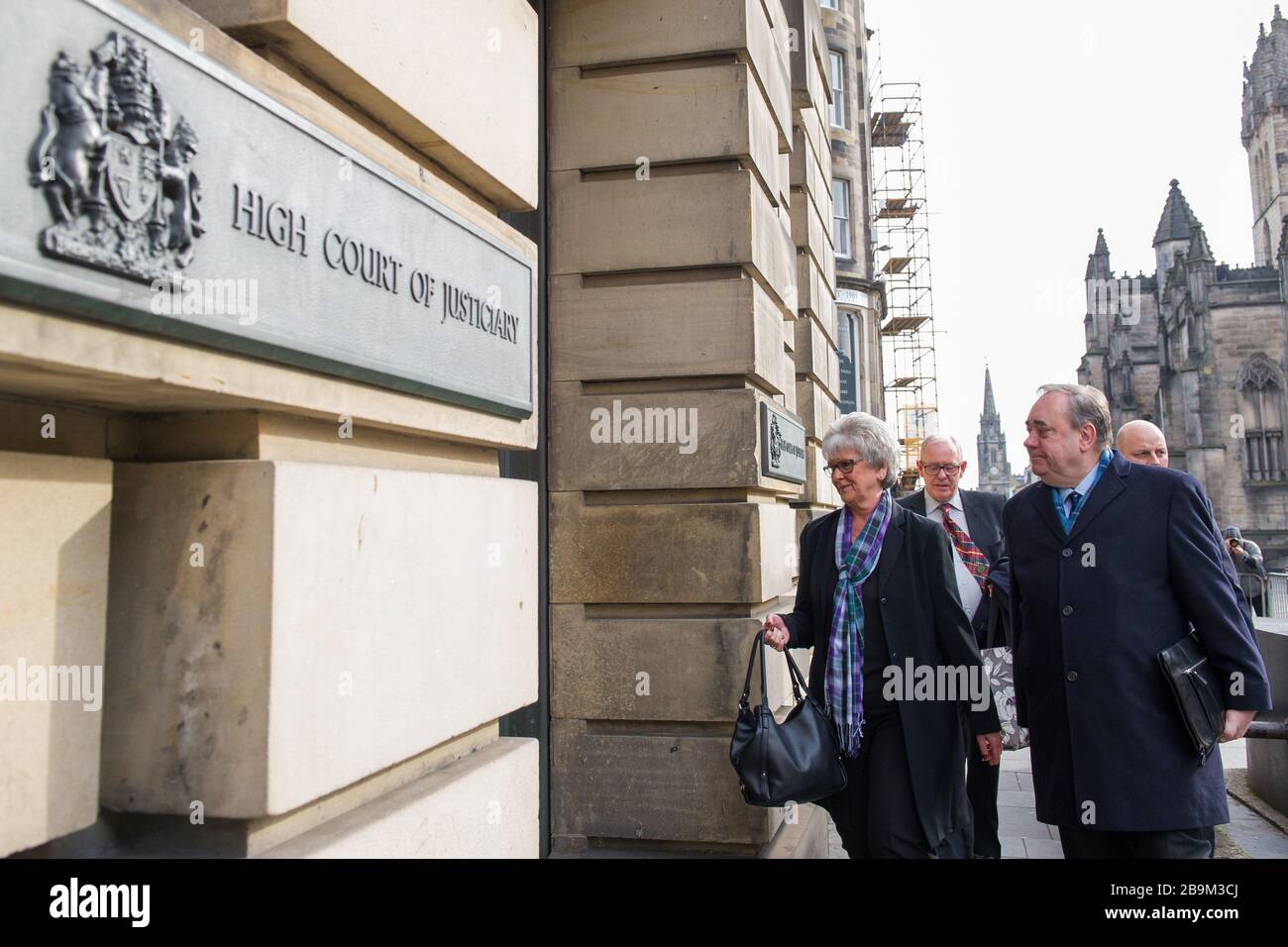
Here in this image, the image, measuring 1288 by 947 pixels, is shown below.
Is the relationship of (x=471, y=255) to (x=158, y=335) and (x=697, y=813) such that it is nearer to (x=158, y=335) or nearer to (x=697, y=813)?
(x=158, y=335)

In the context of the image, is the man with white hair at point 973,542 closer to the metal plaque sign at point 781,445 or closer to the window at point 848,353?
the metal plaque sign at point 781,445

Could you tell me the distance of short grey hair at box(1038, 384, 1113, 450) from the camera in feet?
12.3

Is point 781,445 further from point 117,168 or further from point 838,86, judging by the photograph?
point 838,86

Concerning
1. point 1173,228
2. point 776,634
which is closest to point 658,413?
point 776,634

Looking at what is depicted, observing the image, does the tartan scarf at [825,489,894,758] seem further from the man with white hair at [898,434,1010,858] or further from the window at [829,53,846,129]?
the window at [829,53,846,129]

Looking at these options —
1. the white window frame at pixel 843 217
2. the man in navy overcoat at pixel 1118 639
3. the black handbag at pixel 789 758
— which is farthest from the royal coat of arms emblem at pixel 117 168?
the white window frame at pixel 843 217

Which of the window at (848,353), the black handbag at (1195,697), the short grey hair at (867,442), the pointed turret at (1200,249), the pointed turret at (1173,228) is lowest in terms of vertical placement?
the black handbag at (1195,697)

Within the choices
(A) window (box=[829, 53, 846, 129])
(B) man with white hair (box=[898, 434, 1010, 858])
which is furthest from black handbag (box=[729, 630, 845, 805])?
(A) window (box=[829, 53, 846, 129])

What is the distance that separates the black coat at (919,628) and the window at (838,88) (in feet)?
83.3

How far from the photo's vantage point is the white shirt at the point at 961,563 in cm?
510

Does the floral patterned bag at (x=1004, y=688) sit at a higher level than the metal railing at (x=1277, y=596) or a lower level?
higher
